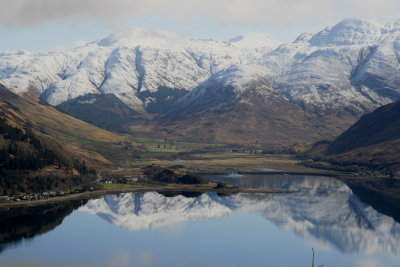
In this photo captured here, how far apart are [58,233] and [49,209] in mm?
25569

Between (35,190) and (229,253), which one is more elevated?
(35,190)

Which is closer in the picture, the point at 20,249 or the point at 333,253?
the point at 20,249

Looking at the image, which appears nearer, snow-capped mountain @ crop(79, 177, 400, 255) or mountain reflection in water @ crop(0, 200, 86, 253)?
mountain reflection in water @ crop(0, 200, 86, 253)

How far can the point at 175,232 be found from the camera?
166125 millimetres

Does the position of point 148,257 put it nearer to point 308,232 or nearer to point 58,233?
point 58,233

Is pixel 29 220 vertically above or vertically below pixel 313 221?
above

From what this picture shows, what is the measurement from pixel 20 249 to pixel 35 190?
65.0 meters

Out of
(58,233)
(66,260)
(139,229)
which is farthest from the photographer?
(139,229)

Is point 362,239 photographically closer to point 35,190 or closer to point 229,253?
point 229,253

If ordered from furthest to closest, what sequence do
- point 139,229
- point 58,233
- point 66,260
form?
point 139,229
point 58,233
point 66,260

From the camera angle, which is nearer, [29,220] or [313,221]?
[29,220]

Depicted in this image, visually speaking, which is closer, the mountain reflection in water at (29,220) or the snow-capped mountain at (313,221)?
the mountain reflection in water at (29,220)

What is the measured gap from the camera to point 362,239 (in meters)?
164

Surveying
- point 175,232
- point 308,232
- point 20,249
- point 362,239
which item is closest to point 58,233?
point 20,249
